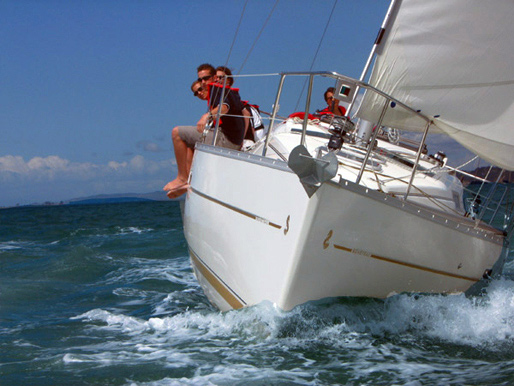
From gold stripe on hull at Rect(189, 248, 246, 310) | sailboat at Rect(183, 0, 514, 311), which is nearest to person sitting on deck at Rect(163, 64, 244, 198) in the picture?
sailboat at Rect(183, 0, 514, 311)

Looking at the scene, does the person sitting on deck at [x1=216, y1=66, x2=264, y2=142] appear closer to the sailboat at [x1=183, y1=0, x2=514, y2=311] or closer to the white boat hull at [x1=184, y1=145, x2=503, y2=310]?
the sailboat at [x1=183, y1=0, x2=514, y2=311]

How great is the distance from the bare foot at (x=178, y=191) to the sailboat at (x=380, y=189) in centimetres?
52

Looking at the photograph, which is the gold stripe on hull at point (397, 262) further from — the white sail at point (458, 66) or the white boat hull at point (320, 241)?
the white sail at point (458, 66)

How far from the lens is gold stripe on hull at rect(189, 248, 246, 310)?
451 cm

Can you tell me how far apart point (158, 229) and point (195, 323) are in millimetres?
11546

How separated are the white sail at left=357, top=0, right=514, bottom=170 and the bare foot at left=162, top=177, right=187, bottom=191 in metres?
2.37

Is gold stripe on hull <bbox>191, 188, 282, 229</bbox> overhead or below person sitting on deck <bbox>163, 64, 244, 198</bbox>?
below

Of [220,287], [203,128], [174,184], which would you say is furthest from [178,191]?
[220,287]

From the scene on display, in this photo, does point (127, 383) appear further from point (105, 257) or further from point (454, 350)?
point (105, 257)

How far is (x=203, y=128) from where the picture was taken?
586cm

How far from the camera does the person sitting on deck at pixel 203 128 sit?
539 cm

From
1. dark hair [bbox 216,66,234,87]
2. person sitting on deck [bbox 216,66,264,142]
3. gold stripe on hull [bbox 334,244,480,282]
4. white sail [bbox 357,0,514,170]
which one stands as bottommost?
gold stripe on hull [bbox 334,244,480,282]

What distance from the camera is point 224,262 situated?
15.2 feet

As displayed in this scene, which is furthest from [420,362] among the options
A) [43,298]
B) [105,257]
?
[105,257]
